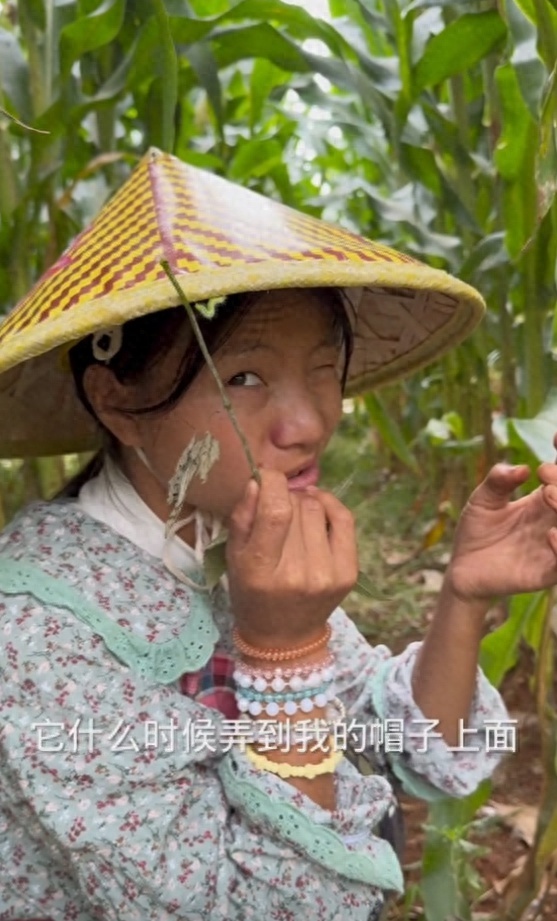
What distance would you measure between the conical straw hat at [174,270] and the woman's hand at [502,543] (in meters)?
0.13

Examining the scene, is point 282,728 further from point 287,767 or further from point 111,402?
point 111,402

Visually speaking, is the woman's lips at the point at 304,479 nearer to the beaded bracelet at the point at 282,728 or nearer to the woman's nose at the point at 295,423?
the woman's nose at the point at 295,423

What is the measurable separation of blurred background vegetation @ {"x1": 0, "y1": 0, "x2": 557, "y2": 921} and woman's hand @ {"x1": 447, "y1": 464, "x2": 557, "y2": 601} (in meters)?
0.06

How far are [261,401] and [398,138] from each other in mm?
522

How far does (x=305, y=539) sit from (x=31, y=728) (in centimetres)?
18

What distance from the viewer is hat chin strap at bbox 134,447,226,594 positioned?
618 millimetres

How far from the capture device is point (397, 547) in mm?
1996

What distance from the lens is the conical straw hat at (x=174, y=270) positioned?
0.49 m

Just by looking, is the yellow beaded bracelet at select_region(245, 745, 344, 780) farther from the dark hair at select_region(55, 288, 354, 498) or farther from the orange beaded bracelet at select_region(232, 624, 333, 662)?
the dark hair at select_region(55, 288, 354, 498)

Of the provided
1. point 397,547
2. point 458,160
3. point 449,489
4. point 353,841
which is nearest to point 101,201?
point 458,160

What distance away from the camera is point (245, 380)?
1.85 ft

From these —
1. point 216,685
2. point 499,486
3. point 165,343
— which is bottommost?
point 216,685

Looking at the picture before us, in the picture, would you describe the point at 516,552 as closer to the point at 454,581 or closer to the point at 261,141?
the point at 454,581

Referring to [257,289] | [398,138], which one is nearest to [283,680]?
[257,289]
